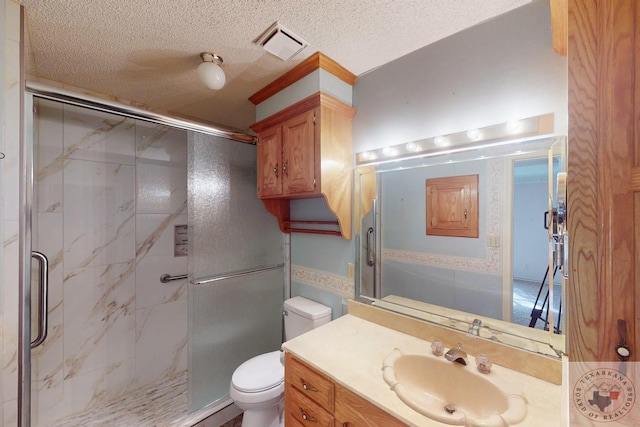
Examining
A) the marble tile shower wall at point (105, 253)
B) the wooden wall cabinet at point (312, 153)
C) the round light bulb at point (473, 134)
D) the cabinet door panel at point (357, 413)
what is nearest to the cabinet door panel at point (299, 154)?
the wooden wall cabinet at point (312, 153)

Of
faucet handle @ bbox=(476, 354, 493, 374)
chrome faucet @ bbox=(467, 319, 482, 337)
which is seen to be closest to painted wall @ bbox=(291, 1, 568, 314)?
chrome faucet @ bbox=(467, 319, 482, 337)

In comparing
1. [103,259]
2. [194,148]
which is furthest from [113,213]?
[194,148]

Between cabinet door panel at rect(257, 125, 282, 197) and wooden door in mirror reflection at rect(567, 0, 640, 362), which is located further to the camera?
cabinet door panel at rect(257, 125, 282, 197)

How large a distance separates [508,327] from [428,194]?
704mm

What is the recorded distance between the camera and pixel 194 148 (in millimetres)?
1729

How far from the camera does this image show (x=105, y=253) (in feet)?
6.47

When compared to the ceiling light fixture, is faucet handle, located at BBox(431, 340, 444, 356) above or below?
below

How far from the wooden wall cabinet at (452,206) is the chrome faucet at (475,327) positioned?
0.41 metres

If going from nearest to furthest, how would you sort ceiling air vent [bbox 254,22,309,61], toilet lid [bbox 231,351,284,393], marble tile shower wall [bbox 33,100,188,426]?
ceiling air vent [bbox 254,22,309,61], toilet lid [bbox 231,351,284,393], marble tile shower wall [bbox 33,100,188,426]

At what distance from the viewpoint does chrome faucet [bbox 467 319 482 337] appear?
44.7 inches

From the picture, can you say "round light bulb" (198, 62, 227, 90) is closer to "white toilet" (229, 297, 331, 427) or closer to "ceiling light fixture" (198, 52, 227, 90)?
"ceiling light fixture" (198, 52, 227, 90)

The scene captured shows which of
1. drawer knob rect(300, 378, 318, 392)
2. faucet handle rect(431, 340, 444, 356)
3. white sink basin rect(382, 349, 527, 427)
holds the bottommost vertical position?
drawer knob rect(300, 378, 318, 392)

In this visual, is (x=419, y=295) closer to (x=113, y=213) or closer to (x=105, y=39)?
(x=105, y=39)

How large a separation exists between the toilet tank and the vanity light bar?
3.54 feet
